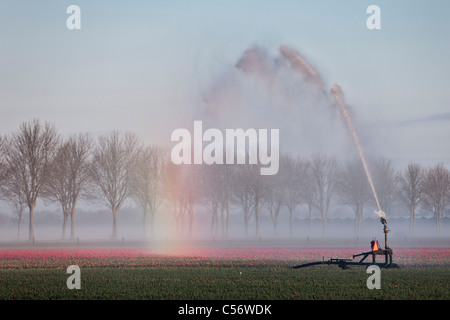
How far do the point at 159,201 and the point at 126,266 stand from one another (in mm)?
48452

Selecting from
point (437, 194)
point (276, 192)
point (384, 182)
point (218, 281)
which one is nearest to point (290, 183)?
point (276, 192)

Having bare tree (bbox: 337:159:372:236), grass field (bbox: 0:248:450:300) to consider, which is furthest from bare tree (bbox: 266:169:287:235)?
grass field (bbox: 0:248:450:300)

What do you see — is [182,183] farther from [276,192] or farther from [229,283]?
[229,283]

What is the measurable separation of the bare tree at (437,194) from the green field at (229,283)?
2835 inches

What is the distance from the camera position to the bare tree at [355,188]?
90688 millimetres

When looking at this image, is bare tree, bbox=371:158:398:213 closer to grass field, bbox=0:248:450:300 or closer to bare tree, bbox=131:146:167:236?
bare tree, bbox=131:146:167:236

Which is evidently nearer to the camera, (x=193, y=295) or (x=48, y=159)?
(x=193, y=295)

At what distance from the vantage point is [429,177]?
100 metres

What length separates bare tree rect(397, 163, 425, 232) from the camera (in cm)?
9794

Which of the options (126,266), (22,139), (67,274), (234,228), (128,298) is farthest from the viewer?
(234,228)

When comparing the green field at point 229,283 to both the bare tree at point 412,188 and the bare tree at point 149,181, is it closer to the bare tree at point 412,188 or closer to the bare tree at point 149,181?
the bare tree at point 149,181
